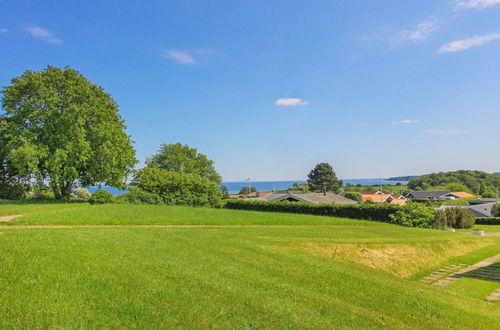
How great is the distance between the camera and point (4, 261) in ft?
22.3

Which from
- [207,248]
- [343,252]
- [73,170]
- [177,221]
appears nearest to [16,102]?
[73,170]

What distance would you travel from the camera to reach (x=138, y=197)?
119 ft

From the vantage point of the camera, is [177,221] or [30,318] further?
[177,221]

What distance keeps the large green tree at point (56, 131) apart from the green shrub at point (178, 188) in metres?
6.41

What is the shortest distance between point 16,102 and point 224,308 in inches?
Answer: 1228

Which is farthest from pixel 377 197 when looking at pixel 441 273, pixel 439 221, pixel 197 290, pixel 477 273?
pixel 197 290

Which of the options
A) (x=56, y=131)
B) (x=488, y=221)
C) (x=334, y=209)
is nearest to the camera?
(x=56, y=131)

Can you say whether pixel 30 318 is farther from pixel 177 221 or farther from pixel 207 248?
pixel 177 221

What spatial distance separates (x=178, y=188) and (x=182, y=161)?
898 inches

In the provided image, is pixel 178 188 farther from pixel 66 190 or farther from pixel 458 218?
Answer: pixel 458 218

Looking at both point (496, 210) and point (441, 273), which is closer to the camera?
point (441, 273)

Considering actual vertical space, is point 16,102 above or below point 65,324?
above

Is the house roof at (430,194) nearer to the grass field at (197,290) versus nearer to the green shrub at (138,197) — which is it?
the green shrub at (138,197)

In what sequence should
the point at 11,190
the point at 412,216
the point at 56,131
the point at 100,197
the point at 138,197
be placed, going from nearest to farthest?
the point at 56,131 → the point at 11,190 → the point at 412,216 → the point at 100,197 → the point at 138,197
